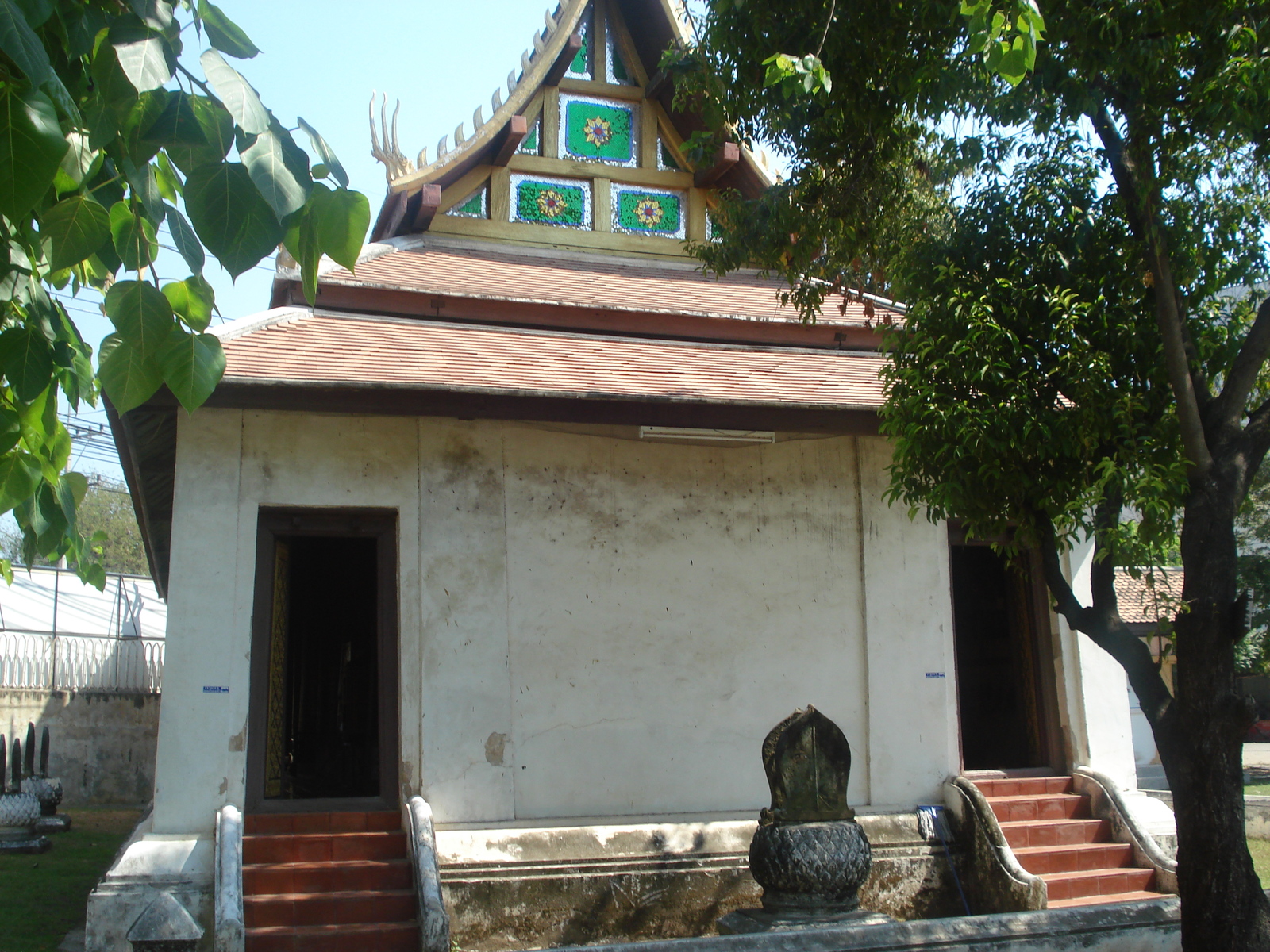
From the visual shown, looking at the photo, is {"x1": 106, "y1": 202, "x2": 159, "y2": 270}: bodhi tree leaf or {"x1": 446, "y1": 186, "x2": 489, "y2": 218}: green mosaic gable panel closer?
{"x1": 106, "y1": 202, "x2": 159, "y2": 270}: bodhi tree leaf

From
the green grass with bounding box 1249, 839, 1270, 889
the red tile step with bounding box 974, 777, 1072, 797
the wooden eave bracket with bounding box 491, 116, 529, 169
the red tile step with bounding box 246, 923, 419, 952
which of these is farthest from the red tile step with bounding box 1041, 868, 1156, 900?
the wooden eave bracket with bounding box 491, 116, 529, 169

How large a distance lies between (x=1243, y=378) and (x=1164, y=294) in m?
0.55

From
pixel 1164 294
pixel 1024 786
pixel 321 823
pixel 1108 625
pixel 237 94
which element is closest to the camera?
pixel 237 94

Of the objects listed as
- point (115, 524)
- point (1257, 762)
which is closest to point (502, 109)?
point (1257, 762)

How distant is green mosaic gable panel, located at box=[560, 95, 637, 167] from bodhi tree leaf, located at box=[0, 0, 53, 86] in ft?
30.8

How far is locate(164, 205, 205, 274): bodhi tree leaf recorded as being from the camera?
6.86 feet

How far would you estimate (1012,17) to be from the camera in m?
4.12

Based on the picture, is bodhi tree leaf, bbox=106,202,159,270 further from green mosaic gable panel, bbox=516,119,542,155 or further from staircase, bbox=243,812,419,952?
green mosaic gable panel, bbox=516,119,542,155

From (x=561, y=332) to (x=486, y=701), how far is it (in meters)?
3.42

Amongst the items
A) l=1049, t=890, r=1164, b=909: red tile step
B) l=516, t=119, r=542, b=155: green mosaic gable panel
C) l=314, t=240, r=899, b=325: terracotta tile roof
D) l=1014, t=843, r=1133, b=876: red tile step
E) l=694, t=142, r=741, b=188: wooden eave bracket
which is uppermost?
l=516, t=119, r=542, b=155: green mosaic gable panel

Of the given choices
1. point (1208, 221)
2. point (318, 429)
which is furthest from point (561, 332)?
point (1208, 221)

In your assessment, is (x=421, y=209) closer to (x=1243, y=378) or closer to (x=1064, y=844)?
(x=1243, y=378)

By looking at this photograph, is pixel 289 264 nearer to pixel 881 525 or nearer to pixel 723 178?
pixel 723 178

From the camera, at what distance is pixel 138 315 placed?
1986mm
